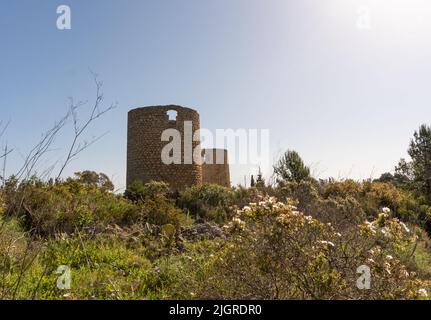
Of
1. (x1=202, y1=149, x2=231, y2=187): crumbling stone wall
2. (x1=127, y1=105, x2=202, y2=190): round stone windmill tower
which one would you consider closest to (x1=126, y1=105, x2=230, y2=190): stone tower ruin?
(x1=127, y1=105, x2=202, y2=190): round stone windmill tower

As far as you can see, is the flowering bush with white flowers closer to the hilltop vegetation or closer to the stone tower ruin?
the hilltop vegetation

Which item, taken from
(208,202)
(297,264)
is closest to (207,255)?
(297,264)

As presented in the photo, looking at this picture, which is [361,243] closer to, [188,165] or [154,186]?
[154,186]

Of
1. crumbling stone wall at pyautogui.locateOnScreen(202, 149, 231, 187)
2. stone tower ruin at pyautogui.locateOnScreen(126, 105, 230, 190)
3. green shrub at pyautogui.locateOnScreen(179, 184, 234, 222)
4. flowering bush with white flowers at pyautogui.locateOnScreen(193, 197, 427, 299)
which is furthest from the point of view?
crumbling stone wall at pyautogui.locateOnScreen(202, 149, 231, 187)

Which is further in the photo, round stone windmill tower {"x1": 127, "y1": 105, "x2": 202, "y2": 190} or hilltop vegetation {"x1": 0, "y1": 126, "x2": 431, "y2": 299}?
round stone windmill tower {"x1": 127, "y1": 105, "x2": 202, "y2": 190}

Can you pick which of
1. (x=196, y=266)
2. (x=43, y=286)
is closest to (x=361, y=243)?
(x=196, y=266)

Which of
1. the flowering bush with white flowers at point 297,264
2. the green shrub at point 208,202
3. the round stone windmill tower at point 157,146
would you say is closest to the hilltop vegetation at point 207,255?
the flowering bush with white flowers at point 297,264

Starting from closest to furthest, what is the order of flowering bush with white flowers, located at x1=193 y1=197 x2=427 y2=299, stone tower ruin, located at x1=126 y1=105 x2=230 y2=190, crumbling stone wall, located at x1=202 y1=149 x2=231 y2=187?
1. flowering bush with white flowers, located at x1=193 y1=197 x2=427 y2=299
2. stone tower ruin, located at x1=126 y1=105 x2=230 y2=190
3. crumbling stone wall, located at x1=202 y1=149 x2=231 y2=187

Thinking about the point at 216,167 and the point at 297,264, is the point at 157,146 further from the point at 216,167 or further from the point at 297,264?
the point at 297,264

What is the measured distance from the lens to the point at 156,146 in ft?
55.3

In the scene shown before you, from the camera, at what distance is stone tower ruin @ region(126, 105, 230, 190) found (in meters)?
16.8

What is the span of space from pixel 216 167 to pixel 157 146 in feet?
22.8

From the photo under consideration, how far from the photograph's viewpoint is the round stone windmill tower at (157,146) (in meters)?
16.8
